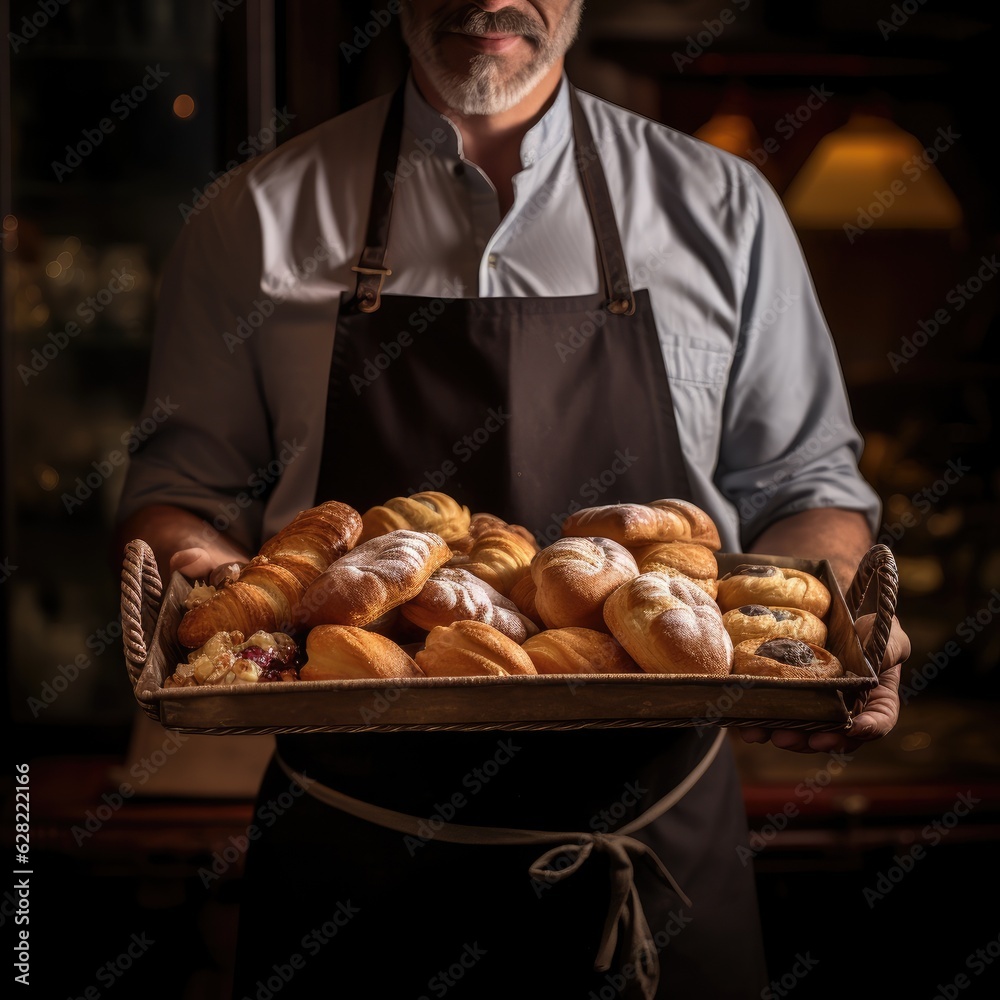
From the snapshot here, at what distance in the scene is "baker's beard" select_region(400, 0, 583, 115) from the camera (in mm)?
1707

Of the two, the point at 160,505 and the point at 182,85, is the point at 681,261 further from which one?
the point at 182,85

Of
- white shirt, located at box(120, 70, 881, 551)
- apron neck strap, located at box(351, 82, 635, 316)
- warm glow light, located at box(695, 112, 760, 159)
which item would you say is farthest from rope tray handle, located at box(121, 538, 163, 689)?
warm glow light, located at box(695, 112, 760, 159)

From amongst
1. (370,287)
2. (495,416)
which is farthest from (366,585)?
(370,287)

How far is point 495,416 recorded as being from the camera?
1683 millimetres

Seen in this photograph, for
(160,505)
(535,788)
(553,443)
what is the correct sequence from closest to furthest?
1. (535,788)
2. (553,443)
3. (160,505)

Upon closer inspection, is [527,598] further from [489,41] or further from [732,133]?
[732,133]

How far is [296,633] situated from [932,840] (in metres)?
2.14

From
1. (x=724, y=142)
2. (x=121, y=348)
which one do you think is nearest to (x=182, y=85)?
(x=121, y=348)

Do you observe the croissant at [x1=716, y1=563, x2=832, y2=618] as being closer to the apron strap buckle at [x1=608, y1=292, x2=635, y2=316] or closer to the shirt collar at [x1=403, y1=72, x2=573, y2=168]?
the apron strap buckle at [x1=608, y1=292, x2=635, y2=316]

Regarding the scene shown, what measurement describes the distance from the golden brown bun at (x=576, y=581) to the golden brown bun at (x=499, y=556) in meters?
0.05

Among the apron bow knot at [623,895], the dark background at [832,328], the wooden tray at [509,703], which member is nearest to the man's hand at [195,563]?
the wooden tray at [509,703]

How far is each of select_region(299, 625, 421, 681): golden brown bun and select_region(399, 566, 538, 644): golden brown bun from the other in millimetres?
74

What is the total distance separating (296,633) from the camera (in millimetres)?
1243

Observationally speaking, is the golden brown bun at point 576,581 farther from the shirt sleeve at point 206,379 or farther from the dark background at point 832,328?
the dark background at point 832,328
